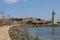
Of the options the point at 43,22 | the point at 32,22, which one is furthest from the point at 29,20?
the point at 43,22

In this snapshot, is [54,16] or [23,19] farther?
[23,19]

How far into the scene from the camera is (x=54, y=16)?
5271 inches

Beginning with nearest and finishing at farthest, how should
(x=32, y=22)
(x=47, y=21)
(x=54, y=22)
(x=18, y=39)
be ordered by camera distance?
1. (x=18, y=39)
2. (x=54, y=22)
3. (x=32, y=22)
4. (x=47, y=21)

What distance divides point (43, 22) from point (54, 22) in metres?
21.4

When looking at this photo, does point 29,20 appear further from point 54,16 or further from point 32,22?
point 54,16

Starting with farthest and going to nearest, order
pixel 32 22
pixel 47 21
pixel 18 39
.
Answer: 1. pixel 47 21
2. pixel 32 22
3. pixel 18 39

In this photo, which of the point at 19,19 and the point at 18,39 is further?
the point at 19,19

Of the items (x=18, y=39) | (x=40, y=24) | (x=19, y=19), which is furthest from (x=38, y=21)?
(x=18, y=39)

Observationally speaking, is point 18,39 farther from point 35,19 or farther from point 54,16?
point 35,19

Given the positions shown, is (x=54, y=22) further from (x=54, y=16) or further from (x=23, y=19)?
(x=23, y=19)

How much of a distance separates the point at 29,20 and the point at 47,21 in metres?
19.8

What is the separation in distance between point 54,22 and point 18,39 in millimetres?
115467

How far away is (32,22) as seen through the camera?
145250 mm

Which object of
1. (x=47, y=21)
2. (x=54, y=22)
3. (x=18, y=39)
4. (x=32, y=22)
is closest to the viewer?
(x=18, y=39)
